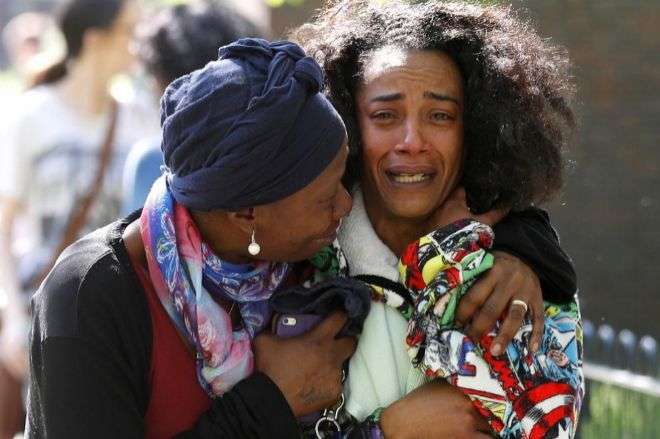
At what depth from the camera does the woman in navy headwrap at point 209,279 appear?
273 cm

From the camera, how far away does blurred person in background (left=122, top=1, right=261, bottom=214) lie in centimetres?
461

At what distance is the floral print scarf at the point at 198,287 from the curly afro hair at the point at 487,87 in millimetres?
526

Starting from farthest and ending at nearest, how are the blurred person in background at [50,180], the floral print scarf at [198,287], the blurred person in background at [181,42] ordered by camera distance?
the blurred person in background at [50,180]
the blurred person in background at [181,42]
the floral print scarf at [198,287]

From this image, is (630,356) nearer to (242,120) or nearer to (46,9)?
(242,120)

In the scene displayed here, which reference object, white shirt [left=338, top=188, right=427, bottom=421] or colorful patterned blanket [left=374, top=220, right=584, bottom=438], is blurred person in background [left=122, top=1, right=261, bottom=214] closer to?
white shirt [left=338, top=188, right=427, bottom=421]

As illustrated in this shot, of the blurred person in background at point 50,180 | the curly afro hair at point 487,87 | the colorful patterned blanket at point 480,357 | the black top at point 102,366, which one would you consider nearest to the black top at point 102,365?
the black top at point 102,366

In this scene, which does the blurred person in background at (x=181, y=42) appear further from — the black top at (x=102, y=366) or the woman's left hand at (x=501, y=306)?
the woman's left hand at (x=501, y=306)

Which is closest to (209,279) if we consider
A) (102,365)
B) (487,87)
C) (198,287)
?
(198,287)

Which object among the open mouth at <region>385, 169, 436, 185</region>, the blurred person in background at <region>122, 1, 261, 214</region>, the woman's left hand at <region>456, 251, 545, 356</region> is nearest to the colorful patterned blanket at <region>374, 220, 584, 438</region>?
the woman's left hand at <region>456, 251, 545, 356</region>

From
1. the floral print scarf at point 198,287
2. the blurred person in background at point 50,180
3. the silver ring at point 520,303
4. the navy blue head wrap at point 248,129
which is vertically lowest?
the blurred person in background at point 50,180

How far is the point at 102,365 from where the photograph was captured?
274 cm

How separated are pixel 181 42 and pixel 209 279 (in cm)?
193

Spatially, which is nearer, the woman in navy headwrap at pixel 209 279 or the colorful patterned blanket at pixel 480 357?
the woman in navy headwrap at pixel 209 279

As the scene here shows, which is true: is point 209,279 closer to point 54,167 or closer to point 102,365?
point 102,365
